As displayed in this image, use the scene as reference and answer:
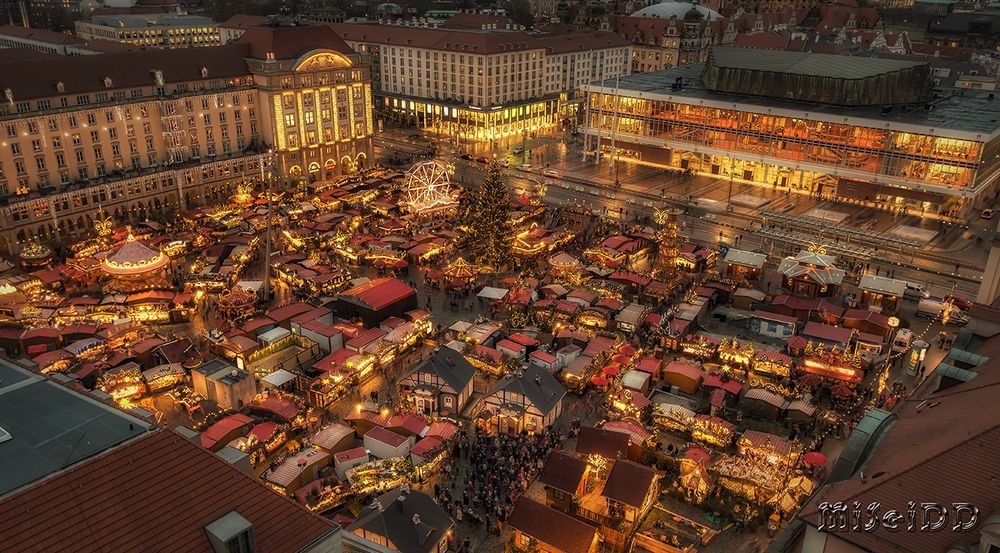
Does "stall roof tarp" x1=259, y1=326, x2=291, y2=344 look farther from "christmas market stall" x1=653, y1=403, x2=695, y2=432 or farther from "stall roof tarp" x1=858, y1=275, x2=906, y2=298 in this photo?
"stall roof tarp" x1=858, y1=275, x2=906, y2=298

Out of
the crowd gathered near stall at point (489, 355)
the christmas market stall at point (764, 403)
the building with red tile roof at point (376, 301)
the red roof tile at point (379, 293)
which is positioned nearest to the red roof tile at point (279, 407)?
the crowd gathered near stall at point (489, 355)

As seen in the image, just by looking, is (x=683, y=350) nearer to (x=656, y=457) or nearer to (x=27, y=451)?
(x=656, y=457)

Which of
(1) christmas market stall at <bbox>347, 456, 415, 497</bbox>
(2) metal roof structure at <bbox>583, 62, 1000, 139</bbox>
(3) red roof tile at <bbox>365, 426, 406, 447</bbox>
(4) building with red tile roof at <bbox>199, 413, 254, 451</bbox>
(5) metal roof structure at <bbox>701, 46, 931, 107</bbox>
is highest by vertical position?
(5) metal roof structure at <bbox>701, 46, 931, 107</bbox>

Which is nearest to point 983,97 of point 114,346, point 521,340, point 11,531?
point 521,340

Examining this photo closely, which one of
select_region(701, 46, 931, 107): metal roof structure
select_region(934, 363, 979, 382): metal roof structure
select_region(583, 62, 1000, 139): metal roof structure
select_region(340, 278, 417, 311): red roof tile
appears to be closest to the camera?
select_region(934, 363, 979, 382): metal roof structure

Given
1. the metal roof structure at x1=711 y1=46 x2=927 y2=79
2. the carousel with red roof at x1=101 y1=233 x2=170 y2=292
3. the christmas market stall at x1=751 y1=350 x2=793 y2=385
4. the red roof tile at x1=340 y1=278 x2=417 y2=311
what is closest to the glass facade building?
the metal roof structure at x1=711 y1=46 x2=927 y2=79

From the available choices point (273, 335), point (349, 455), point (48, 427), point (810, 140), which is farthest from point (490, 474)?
point (810, 140)
